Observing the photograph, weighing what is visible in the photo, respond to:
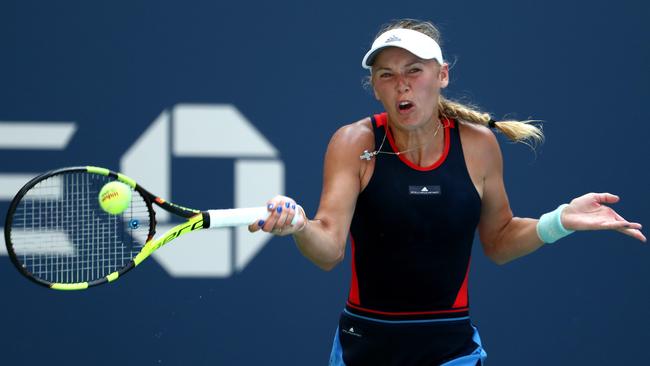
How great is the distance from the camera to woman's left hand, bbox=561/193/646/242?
299 cm

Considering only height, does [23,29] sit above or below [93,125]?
above

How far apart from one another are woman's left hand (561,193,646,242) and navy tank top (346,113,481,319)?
0.34 metres

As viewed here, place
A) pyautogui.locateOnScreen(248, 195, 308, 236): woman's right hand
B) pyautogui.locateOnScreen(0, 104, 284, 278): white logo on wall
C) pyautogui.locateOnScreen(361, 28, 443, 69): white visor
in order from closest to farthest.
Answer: pyautogui.locateOnScreen(248, 195, 308, 236): woman's right hand, pyautogui.locateOnScreen(361, 28, 443, 69): white visor, pyautogui.locateOnScreen(0, 104, 284, 278): white logo on wall

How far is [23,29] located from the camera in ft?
14.9

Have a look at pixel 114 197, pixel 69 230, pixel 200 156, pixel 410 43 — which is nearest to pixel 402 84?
pixel 410 43

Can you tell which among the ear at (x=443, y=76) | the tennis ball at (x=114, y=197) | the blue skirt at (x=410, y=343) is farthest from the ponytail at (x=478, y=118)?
the tennis ball at (x=114, y=197)

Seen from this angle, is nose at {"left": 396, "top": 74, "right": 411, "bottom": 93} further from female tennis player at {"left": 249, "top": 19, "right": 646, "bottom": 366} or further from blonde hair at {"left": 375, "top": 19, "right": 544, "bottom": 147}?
blonde hair at {"left": 375, "top": 19, "right": 544, "bottom": 147}

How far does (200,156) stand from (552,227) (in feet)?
6.10

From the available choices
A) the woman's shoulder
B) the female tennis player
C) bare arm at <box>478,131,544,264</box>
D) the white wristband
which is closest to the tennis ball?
the female tennis player

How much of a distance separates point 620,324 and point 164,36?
7.98 ft

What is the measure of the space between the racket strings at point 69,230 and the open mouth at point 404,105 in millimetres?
1223

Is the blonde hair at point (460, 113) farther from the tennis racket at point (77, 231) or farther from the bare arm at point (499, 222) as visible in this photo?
the tennis racket at point (77, 231)

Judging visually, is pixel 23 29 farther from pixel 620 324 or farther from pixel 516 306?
pixel 620 324

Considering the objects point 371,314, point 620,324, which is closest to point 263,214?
point 371,314
